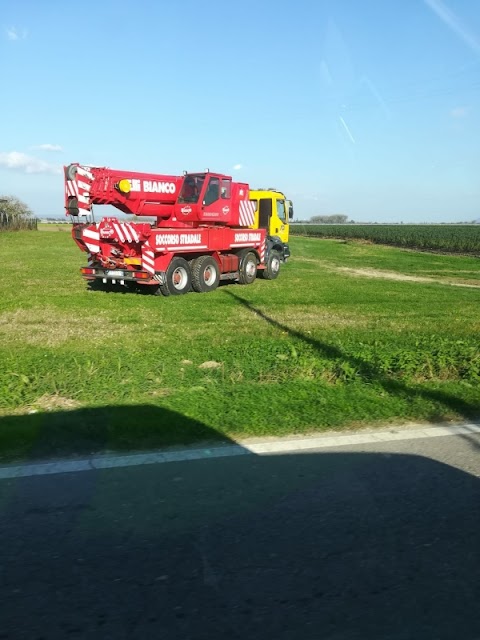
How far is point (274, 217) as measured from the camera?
71.3ft

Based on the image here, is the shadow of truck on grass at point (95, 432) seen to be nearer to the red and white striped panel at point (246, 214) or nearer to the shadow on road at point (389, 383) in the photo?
the shadow on road at point (389, 383)

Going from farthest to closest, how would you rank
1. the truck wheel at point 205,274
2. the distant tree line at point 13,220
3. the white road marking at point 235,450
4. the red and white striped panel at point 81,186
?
the distant tree line at point 13,220 < the truck wheel at point 205,274 < the red and white striped panel at point 81,186 < the white road marking at point 235,450

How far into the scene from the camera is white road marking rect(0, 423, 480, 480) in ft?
15.2

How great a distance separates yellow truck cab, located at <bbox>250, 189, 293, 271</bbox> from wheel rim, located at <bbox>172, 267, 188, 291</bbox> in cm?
536

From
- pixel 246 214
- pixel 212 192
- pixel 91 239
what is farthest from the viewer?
pixel 246 214

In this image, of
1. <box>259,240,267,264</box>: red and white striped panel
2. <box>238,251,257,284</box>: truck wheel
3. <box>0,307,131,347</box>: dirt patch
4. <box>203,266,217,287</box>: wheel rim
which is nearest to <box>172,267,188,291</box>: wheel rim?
<box>203,266,217,287</box>: wheel rim

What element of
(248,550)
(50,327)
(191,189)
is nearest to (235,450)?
(248,550)

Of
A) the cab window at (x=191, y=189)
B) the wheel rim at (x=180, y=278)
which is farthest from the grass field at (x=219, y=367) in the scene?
the cab window at (x=191, y=189)

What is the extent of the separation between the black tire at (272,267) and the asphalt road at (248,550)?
→ 15.8 metres

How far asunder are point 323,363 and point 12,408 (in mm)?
3760

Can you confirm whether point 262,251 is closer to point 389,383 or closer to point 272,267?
point 272,267

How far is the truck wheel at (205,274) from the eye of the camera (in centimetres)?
1617

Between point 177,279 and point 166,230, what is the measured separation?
56.5 inches

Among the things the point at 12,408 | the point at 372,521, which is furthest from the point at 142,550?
the point at 12,408
